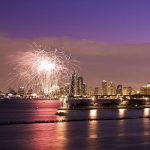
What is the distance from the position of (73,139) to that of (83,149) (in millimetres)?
6365

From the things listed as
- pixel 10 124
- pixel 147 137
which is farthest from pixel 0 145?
pixel 10 124

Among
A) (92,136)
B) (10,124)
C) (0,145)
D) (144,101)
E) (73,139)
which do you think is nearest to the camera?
(0,145)

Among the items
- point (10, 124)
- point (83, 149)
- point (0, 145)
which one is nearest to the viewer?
point (83, 149)

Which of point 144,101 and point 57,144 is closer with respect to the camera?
point 57,144

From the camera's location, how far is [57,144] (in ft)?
112

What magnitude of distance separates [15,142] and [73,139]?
4675mm

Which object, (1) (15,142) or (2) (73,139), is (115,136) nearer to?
(2) (73,139)

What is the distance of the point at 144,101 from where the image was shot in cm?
19612

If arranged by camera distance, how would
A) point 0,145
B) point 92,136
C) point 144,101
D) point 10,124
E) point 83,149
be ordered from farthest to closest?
point 144,101
point 10,124
point 92,136
point 0,145
point 83,149

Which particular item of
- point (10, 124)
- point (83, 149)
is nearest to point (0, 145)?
point (83, 149)

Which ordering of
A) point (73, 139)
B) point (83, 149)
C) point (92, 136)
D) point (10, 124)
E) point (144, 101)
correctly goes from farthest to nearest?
point (144, 101), point (10, 124), point (92, 136), point (73, 139), point (83, 149)

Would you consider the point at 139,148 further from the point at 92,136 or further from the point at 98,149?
the point at 92,136

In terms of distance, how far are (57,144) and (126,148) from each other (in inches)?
195

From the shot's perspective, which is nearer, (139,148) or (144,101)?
(139,148)
